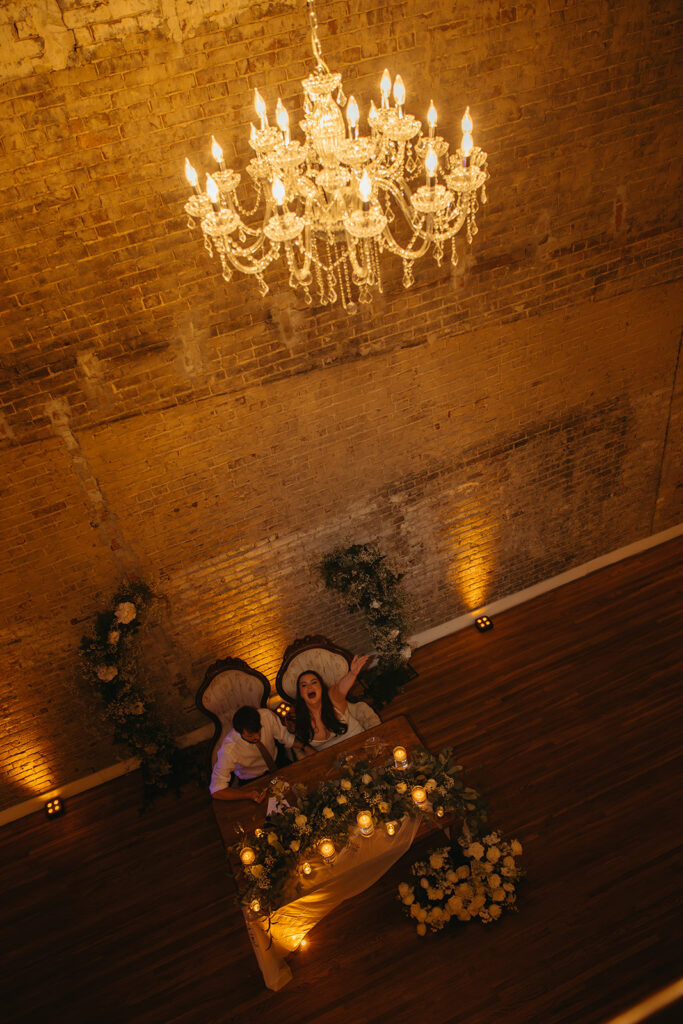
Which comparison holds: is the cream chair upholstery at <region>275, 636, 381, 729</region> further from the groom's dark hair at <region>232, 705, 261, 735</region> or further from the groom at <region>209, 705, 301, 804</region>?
the groom's dark hair at <region>232, 705, 261, 735</region>

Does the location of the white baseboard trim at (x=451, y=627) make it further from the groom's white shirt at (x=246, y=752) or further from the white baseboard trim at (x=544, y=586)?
the groom's white shirt at (x=246, y=752)

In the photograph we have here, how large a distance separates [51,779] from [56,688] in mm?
1113

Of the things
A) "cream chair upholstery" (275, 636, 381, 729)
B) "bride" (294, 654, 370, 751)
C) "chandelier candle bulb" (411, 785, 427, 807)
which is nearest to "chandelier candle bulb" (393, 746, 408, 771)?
"chandelier candle bulb" (411, 785, 427, 807)

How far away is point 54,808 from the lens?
5.72 m

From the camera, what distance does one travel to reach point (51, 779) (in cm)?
574

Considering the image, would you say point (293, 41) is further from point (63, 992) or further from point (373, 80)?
point (63, 992)

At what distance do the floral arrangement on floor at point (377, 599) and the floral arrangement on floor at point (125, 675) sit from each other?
157 cm

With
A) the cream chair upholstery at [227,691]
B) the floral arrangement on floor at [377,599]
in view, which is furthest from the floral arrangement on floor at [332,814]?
the floral arrangement on floor at [377,599]

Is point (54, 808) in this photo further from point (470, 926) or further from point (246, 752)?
point (470, 926)

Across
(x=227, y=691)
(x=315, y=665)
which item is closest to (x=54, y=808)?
(x=227, y=691)

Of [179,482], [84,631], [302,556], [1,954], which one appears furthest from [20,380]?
[1,954]

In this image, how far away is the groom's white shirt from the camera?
484 cm

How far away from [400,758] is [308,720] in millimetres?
1032

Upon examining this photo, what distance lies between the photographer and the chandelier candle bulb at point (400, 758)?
4.42 m
